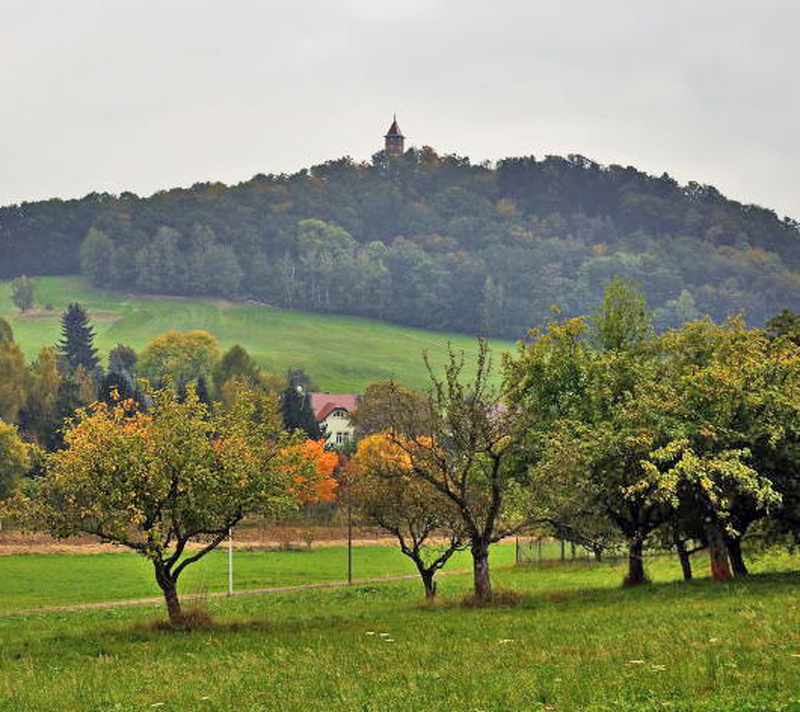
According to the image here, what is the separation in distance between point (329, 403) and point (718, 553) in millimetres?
151799

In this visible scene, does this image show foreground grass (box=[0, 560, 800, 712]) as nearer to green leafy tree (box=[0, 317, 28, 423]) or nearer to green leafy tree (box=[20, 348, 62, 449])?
green leafy tree (box=[20, 348, 62, 449])

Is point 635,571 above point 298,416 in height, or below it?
below

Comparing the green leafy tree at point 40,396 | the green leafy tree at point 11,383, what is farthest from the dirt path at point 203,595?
the green leafy tree at point 11,383

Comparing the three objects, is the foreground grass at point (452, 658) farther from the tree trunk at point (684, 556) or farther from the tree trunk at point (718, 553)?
the tree trunk at point (684, 556)

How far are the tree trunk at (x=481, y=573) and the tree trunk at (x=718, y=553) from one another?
874 centimetres

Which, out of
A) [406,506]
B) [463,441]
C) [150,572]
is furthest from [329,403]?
[463,441]

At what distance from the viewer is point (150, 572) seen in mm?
74500

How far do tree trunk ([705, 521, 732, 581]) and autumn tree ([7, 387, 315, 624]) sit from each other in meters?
15.7

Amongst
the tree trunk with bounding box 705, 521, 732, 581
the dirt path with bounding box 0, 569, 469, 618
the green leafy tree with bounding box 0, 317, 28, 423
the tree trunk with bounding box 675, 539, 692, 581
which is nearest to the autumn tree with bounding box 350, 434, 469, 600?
the dirt path with bounding box 0, 569, 469, 618

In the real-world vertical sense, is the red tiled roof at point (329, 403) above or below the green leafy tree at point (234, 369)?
below

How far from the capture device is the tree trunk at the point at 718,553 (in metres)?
39.6

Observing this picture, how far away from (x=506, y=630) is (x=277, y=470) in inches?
355

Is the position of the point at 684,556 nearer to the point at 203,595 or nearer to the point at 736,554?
the point at 736,554

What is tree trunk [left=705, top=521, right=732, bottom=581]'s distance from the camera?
39.6 m
